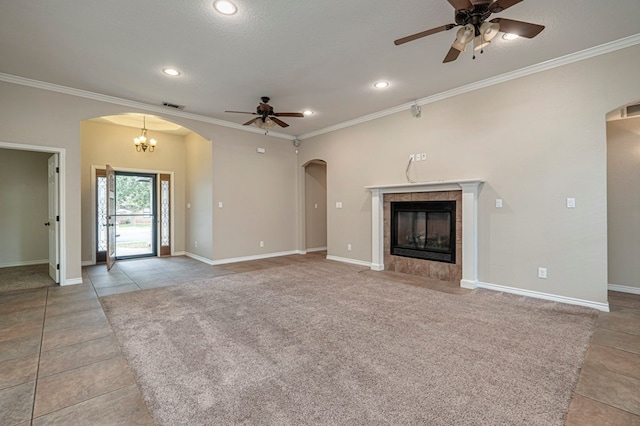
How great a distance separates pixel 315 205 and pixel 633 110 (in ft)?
20.6

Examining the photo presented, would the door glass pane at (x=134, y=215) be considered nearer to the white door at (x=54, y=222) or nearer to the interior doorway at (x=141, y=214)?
the interior doorway at (x=141, y=214)

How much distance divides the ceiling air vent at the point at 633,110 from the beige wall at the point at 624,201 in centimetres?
23

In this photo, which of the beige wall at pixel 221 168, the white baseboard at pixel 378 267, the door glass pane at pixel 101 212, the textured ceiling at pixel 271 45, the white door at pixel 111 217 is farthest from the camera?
the door glass pane at pixel 101 212

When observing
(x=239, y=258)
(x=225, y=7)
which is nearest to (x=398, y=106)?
(x=225, y=7)

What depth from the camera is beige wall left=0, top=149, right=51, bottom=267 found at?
5820mm

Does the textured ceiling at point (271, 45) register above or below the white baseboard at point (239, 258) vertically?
above

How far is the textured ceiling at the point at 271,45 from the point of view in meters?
2.70

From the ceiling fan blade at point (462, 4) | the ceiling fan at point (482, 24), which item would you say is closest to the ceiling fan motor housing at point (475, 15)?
the ceiling fan at point (482, 24)

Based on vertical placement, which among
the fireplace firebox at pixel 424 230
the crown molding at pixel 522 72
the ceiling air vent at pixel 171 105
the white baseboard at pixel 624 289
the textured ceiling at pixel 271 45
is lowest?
the white baseboard at pixel 624 289

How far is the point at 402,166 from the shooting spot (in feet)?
17.5

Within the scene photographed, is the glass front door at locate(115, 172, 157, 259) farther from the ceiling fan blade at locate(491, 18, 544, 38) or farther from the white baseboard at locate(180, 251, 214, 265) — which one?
the ceiling fan blade at locate(491, 18, 544, 38)

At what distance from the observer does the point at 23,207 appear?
600 centimetres

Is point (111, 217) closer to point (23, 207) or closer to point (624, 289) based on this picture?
point (23, 207)

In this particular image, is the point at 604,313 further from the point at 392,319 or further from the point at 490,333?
the point at 392,319
